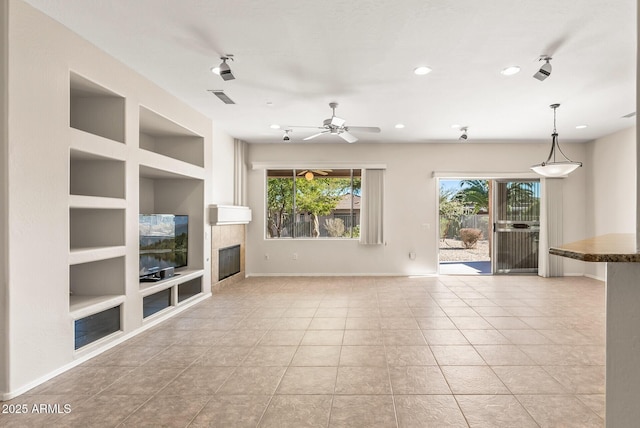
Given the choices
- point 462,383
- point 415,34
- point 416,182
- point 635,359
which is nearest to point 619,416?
point 635,359

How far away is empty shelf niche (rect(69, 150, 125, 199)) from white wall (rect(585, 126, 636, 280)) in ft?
24.3

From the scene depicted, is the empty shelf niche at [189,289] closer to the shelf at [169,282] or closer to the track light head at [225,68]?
the shelf at [169,282]

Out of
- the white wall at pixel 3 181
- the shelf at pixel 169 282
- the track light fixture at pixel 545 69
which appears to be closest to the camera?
the white wall at pixel 3 181

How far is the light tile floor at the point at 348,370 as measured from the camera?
2.21 meters

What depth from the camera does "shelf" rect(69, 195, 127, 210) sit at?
2963 mm

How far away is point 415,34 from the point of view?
2953mm

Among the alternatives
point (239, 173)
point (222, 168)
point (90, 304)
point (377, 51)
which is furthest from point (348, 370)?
point (239, 173)

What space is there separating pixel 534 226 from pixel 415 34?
5.96 m

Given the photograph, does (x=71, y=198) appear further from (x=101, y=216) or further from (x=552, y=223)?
(x=552, y=223)

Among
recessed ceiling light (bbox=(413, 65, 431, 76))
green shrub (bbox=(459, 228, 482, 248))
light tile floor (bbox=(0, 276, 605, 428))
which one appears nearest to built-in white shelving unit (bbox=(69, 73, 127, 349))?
light tile floor (bbox=(0, 276, 605, 428))

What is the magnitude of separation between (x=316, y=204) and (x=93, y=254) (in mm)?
4792

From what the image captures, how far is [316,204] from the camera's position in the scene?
24.7 ft

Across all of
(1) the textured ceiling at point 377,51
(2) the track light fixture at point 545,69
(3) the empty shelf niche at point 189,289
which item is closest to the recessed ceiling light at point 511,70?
(1) the textured ceiling at point 377,51

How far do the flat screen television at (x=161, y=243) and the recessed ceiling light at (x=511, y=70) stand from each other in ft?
13.5
